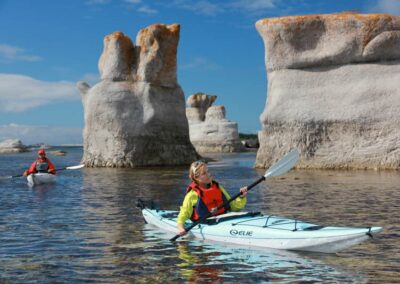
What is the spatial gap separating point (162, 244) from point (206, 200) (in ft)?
3.08

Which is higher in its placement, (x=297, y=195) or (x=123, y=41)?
(x=123, y=41)

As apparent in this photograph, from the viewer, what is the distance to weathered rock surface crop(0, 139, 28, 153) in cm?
7594

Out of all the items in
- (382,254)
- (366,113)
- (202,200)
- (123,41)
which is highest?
(123,41)

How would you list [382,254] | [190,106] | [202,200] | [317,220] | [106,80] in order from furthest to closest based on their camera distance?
[190,106]
[106,80]
[317,220]
[202,200]
[382,254]

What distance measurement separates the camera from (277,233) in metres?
8.59

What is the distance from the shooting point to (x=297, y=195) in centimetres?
1570

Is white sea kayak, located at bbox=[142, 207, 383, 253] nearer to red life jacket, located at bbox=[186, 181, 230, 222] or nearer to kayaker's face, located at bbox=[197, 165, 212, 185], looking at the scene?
red life jacket, located at bbox=[186, 181, 230, 222]

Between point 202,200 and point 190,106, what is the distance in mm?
53664

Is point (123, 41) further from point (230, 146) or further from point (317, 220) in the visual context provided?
point (230, 146)

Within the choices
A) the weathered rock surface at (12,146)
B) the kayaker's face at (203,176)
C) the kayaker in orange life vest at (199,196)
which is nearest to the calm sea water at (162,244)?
the kayaker in orange life vest at (199,196)

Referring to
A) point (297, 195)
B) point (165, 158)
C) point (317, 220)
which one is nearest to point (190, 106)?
point (165, 158)

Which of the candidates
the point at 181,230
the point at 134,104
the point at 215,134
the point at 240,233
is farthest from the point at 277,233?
the point at 215,134

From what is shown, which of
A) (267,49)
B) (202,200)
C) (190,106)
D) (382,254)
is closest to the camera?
(382,254)

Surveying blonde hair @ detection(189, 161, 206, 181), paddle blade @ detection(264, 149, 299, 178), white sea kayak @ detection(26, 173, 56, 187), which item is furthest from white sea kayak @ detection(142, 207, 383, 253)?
white sea kayak @ detection(26, 173, 56, 187)
